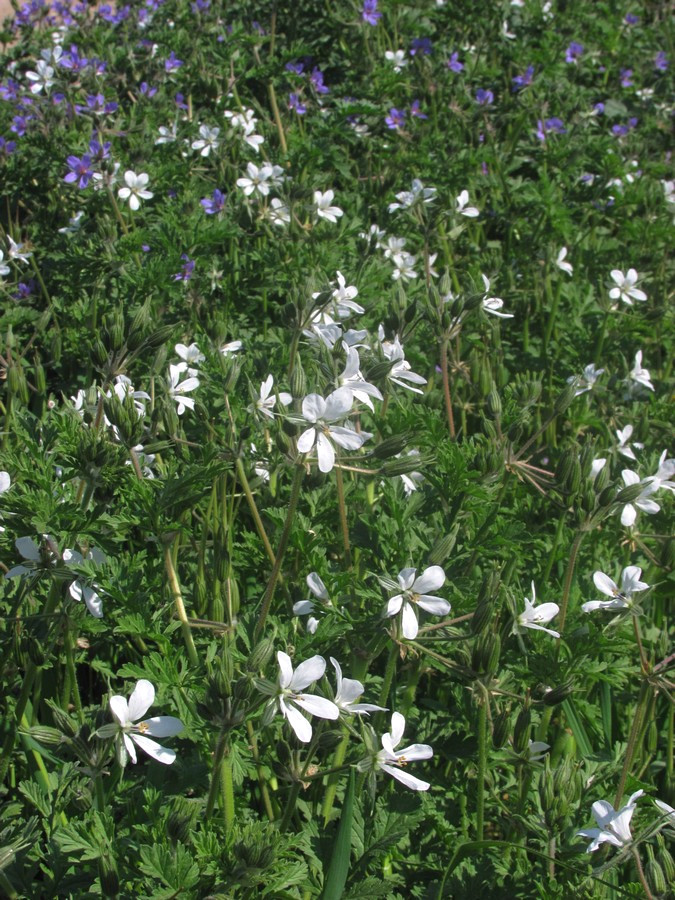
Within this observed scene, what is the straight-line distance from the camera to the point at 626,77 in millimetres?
7203

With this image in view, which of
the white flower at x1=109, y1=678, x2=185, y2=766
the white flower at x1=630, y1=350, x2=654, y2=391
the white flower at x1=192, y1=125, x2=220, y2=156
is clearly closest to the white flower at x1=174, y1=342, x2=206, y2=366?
the white flower at x1=109, y1=678, x2=185, y2=766

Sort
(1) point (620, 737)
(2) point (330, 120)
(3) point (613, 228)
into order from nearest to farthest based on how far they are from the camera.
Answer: (1) point (620, 737) < (2) point (330, 120) < (3) point (613, 228)

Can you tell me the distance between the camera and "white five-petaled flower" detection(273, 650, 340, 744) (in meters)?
1.76

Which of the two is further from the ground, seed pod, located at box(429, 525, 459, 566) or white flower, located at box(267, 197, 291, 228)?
seed pod, located at box(429, 525, 459, 566)

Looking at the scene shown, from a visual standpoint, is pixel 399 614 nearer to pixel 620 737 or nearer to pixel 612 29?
pixel 620 737

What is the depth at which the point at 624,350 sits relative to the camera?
14.8ft

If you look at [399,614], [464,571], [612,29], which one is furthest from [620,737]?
[612,29]

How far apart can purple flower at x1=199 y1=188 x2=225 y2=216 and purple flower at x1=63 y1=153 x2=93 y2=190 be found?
601 mm

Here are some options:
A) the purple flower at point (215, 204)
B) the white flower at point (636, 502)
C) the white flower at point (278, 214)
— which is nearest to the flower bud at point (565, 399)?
the white flower at point (636, 502)

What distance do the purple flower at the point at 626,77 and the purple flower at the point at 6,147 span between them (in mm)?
4934

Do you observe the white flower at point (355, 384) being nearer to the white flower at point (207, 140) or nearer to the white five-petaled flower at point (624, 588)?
the white five-petaled flower at point (624, 588)

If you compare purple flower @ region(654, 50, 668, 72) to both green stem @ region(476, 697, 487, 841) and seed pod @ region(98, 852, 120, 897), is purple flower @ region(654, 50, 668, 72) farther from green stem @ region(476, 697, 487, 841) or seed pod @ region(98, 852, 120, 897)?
seed pod @ region(98, 852, 120, 897)

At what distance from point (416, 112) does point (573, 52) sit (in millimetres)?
2062

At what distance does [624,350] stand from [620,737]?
229cm
